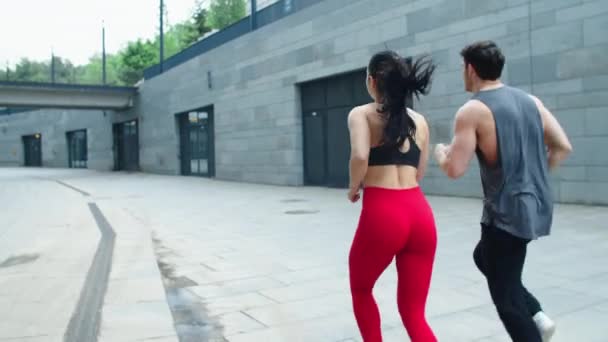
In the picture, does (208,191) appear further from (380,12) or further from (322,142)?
(380,12)

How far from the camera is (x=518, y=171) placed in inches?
97.7

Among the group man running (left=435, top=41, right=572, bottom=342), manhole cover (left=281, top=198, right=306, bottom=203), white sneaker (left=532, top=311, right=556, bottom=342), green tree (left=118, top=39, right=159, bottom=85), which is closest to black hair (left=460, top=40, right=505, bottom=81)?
man running (left=435, top=41, right=572, bottom=342)

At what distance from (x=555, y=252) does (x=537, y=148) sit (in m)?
4.07

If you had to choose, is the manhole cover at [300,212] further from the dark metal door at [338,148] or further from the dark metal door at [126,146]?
the dark metal door at [126,146]

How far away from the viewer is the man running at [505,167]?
8.11 ft

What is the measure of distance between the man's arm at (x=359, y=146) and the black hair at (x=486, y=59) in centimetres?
60

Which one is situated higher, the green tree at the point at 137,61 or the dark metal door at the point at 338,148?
the green tree at the point at 137,61

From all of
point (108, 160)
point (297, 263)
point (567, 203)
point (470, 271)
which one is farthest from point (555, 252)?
point (108, 160)

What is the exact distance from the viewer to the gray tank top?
8.03 ft

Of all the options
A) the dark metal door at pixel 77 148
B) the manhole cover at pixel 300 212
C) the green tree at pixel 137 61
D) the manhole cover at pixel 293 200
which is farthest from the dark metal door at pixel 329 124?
the green tree at pixel 137 61

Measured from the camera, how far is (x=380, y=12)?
1440 cm

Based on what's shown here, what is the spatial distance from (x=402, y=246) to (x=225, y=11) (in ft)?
223

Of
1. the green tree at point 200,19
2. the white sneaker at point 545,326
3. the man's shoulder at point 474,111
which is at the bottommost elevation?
the white sneaker at point 545,326

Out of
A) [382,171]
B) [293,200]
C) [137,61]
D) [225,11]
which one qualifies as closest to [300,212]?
[293,200]
